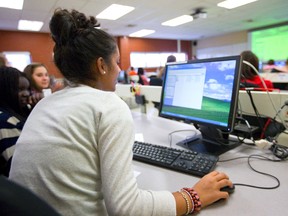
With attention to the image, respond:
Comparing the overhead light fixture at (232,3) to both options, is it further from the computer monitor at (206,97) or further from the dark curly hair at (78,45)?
the dark curly hair at (78,45)

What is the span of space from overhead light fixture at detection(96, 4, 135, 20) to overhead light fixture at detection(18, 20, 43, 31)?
173 cm

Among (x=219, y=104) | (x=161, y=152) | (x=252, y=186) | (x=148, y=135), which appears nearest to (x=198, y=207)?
(x=252, y=186)

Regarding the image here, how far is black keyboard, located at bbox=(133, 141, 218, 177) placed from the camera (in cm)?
81

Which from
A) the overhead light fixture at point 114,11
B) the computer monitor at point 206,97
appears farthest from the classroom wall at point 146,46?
the computer monitor at point 206,97

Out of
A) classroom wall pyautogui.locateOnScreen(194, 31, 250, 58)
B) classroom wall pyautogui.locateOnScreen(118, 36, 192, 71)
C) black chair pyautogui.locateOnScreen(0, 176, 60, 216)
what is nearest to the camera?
black chair pyautogui.locateOnScreen(0, 176, 60, 216)

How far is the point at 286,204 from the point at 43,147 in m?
0.67

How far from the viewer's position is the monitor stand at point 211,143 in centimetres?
101

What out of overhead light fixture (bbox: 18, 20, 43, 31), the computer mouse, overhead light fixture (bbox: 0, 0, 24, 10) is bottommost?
the computer mouse

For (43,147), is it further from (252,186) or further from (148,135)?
(148,135)

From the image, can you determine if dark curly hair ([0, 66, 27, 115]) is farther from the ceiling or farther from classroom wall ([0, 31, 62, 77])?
classroom wall ([0, 31, 62, 77])

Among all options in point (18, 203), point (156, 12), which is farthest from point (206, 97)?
point (156, 12)

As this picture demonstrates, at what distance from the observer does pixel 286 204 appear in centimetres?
61

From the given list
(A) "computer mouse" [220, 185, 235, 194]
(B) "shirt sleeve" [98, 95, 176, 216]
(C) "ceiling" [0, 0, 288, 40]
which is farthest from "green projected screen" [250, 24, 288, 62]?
(B) "shirt sleeve" [98, 95, 176, 216]

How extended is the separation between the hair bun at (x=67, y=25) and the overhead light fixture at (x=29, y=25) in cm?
544
